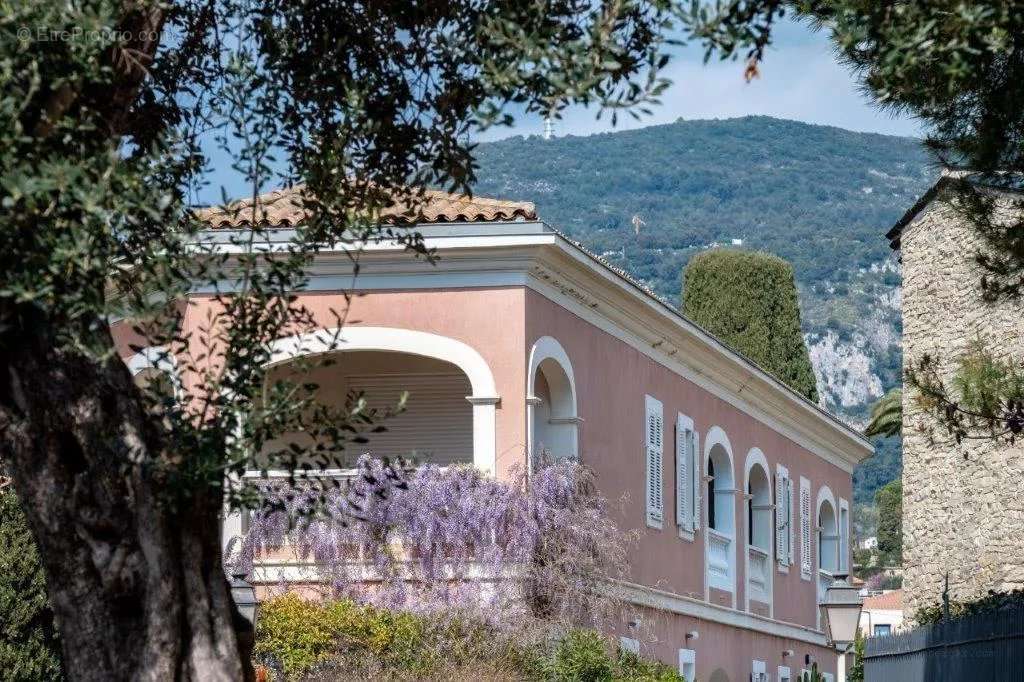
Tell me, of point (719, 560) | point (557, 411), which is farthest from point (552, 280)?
point (719, 560)

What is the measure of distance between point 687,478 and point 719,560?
2.70m

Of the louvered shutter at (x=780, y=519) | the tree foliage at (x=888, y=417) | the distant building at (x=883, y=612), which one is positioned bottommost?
the distant building at (x=883, y=612)

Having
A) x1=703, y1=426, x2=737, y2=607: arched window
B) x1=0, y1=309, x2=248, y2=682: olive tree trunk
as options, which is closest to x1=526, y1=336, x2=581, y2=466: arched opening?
x1=703, y1=426, x2=737, y2=607: arched window

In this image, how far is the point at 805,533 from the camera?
1240 inches

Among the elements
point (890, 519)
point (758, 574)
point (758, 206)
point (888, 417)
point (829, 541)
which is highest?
point (758, 206)

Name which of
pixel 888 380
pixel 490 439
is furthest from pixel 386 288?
pixel 888 380

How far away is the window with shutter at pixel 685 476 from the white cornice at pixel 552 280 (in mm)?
788

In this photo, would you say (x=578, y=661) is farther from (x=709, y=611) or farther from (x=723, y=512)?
(x=723, y=512)

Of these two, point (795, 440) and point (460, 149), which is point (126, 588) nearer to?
point (460, 149)

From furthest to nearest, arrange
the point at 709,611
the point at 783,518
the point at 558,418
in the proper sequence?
the point at 783,518 → the point at 709,611 → the point at 558,418

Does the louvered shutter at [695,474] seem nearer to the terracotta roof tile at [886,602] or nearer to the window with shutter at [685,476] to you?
the window with shutter at [685,476]

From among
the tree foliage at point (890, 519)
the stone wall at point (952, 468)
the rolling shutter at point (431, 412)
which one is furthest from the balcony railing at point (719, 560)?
the tree foliage at point (890, 519)

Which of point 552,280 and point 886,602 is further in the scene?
point 886,602

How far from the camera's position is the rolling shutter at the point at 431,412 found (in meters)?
20.3
